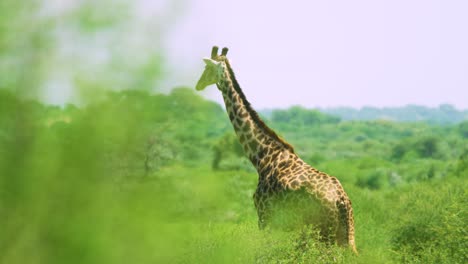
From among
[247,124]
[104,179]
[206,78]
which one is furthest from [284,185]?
[104,179]

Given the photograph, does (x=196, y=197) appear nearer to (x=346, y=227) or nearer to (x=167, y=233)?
(x=167, y=233)

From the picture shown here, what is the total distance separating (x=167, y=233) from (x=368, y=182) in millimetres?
34899

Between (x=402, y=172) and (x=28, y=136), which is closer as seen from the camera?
(x=28, y=136)

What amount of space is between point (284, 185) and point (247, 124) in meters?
1.20

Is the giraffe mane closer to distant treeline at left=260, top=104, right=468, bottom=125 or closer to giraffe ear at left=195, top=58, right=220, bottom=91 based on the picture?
giraffe ear at left=195, top=58, right=220, bottom=91

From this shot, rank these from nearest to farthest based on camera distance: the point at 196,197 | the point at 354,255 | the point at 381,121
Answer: the point at 196,197, the point at 354,255, the point at 381,121

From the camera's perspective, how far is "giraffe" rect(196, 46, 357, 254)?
5.18 meters

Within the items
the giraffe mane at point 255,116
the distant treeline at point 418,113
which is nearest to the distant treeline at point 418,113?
the distant treeline at point 418,113

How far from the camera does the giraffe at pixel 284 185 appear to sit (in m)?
5.18

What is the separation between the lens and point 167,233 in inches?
21.3

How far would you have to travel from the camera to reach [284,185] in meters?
5.41

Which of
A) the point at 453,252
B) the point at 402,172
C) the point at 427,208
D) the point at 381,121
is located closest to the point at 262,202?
the point at 453,252

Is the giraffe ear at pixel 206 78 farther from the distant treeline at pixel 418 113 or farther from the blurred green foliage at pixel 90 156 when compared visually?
the distant treeline at pixel 418 113

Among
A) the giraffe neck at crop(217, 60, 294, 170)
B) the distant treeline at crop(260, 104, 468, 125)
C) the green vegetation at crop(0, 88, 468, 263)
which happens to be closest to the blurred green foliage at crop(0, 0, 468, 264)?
the green vegetation at crop(0, 88, 468, 263)
